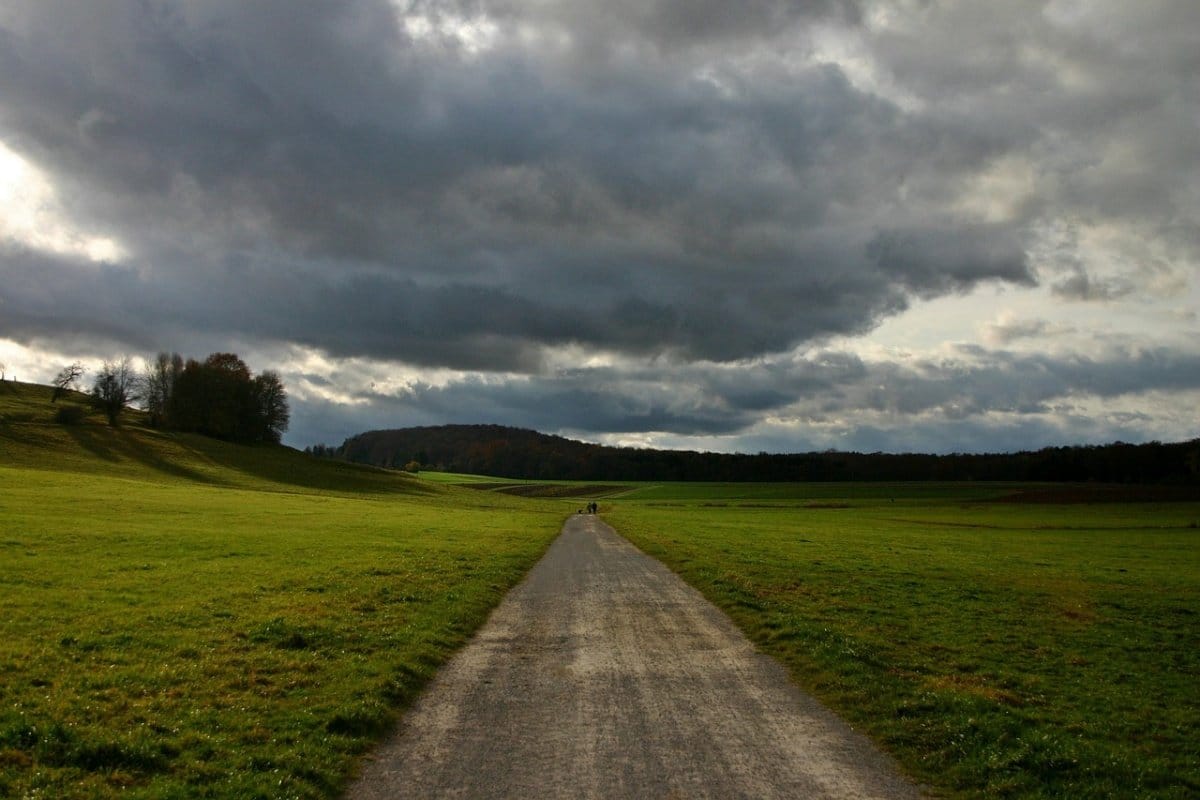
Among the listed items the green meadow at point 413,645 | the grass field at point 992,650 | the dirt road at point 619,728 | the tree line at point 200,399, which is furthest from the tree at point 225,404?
→ the dirt road at point 619,728

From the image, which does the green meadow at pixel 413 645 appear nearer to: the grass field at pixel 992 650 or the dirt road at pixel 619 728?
the grass field at pixel 992 650

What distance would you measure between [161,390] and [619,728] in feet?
507

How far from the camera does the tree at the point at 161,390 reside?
136250 mm

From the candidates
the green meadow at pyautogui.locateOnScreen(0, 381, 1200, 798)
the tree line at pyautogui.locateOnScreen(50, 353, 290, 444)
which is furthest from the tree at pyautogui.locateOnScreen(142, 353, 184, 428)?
the green meadow at pyautogui.locateOnScreen(0, 381, 1200, 798)

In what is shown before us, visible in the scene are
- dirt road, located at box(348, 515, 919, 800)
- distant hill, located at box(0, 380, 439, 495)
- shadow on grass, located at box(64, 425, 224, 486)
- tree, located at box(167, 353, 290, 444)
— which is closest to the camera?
dirt road, located at box(348, 515, 919, 800)

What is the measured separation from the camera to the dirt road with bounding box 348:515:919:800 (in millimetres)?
8352

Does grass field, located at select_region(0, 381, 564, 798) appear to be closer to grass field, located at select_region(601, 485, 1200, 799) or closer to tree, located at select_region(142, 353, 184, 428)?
grass field, located at select_region(601, 485, 1200, 799)

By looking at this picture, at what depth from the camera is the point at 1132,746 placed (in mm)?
10344

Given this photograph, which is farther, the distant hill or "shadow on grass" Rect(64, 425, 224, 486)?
"shadow on grass" Rect(64, 425, 224, 486)

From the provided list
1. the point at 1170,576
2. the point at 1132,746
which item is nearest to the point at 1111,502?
the point at 1170,576

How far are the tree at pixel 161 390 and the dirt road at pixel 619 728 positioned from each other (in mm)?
140480

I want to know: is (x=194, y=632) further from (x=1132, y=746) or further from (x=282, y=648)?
(x=1132, y=746)

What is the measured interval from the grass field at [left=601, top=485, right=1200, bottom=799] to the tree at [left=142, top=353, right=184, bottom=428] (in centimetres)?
12105

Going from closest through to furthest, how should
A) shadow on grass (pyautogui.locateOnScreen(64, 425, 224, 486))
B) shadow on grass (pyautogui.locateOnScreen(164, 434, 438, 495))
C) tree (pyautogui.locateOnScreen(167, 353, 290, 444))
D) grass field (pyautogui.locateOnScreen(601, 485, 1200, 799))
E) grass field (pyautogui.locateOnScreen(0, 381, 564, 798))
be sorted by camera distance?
grass field (pyautogui.locateOnScreen(0, 381, 564, 798)) < grass field (pyautogui.locateOnScreen(601, 485, 1200, 799)) < shadow on grass (pyautogui.locateOnScreen(64, 425, 224, 486)) < shadow on grass (pyautogui.locateOnScreen(164, 434, 438, 495)) < tree (pyautogui.locateOnScreen(167, 353, 290, 444))
